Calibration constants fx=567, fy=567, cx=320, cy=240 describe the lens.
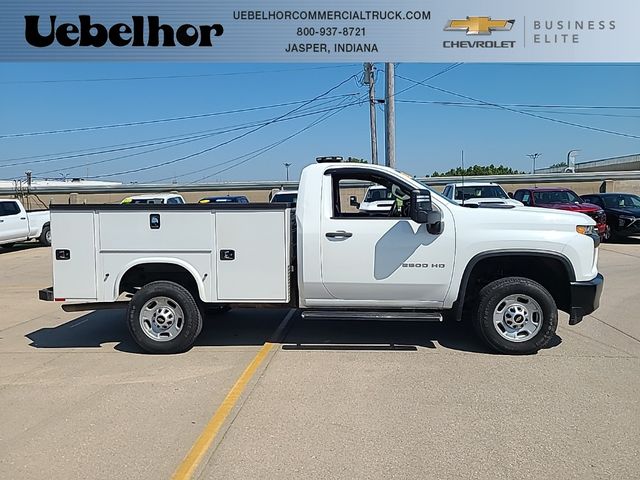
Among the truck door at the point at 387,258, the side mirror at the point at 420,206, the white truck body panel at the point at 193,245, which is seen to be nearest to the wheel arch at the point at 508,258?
the truck door at the point at 387,258

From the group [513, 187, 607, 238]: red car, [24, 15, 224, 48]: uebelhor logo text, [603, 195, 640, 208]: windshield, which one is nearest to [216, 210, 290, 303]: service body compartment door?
[24, 15, 224, 48]: uebelhor logo text

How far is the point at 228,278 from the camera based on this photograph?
6.38m

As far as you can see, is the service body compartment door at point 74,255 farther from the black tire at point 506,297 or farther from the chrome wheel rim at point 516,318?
the chrome wheel rim at point 516,318

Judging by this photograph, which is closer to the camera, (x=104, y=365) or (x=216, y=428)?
(x=216, y=428)

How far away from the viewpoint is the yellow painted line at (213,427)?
147 inches

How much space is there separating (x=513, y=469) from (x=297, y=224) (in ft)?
11.4

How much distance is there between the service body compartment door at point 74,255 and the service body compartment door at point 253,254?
1454 mm

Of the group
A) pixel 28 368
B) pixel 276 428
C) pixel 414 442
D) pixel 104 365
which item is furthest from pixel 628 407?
pixel 28 368

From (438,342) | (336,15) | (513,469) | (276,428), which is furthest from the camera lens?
(336,15)

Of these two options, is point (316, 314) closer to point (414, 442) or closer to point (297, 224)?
point (297, 224)

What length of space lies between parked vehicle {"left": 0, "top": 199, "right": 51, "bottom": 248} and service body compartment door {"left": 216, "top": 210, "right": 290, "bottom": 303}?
553 inches

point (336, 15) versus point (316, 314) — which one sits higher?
point (336, 15)

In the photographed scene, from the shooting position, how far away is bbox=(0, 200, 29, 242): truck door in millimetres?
18766

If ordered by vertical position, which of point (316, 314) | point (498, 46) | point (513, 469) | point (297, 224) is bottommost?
point (513, 469)
